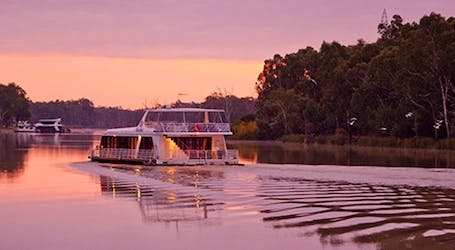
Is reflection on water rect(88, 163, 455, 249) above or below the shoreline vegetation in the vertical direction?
below

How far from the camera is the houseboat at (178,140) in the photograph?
45.1 meters

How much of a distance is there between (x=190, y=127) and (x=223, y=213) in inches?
902

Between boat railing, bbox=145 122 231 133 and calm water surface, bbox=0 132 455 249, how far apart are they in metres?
9.14

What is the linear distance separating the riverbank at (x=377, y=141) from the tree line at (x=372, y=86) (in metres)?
1.21

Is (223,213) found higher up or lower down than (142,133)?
lower down

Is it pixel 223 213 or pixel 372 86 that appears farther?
pixel 372 86

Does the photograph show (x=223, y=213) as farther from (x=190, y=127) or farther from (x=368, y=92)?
(x=368, y=92)

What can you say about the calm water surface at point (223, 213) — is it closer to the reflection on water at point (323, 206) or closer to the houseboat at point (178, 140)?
the reflection on water at point (323, 206)

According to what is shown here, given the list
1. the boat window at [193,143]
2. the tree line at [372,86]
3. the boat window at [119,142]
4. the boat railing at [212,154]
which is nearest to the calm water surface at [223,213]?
the boat railing at [212,154]

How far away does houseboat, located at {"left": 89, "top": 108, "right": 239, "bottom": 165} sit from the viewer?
45062mm

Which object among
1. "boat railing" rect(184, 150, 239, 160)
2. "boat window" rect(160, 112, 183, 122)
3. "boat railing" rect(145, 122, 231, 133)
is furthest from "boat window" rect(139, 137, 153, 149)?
"boat railing" rect(184, 150, 239, 160)

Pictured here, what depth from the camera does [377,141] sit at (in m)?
83.2

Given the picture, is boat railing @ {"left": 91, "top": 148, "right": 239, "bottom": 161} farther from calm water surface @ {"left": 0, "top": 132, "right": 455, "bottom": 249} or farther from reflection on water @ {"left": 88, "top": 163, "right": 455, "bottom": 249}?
reflection on water @ {"left": 88, "top": 163, "right": 455, "bottom": 249}

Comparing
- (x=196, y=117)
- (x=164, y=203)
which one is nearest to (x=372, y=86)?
(x=196, y=117)
